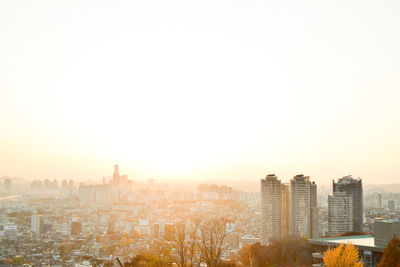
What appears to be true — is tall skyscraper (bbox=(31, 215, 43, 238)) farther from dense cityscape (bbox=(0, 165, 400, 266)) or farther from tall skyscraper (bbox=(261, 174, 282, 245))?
tall skyscraper (bbox=(261, 174, 282, 245))

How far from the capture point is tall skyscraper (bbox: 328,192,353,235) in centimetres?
1759

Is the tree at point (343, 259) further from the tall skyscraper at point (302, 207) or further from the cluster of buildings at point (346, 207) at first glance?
the cluster of buildings at point (346, 207)

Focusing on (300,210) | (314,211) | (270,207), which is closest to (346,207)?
(314,211)

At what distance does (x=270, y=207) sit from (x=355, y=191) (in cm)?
489

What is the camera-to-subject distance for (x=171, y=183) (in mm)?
23453

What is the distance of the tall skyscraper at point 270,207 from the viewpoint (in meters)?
16.7

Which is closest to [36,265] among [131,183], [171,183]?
[171,183]

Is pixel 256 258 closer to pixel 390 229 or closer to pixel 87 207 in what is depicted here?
pixel 390 229

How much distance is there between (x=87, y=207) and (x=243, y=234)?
895 cm

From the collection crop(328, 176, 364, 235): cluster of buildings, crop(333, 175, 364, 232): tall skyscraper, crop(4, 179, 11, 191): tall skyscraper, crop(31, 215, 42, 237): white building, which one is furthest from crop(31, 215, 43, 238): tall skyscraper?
crop(333, 175, 364, 232): tall skyscraper

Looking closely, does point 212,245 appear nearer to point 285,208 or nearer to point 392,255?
point 392,255

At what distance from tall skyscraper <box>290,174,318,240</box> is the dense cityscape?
4 cm

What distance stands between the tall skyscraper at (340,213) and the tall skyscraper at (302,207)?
76cm

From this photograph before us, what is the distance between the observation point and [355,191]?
19109mm
